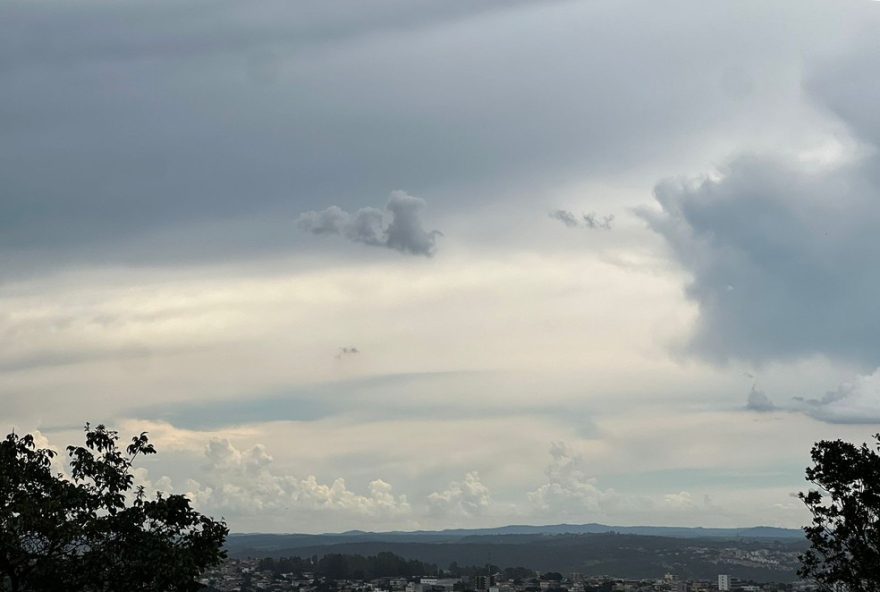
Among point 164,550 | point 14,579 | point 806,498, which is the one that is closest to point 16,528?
point 14,579

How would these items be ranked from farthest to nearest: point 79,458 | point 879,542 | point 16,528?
1. point 879,542
2. point 79,458
3. point 16,528

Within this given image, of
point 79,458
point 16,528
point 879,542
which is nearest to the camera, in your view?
point 16,528

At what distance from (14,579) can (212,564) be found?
19.0 ft

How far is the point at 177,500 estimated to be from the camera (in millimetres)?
36812

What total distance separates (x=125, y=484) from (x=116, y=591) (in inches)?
128

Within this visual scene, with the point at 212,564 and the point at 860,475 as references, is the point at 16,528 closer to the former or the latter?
the point at 212,564

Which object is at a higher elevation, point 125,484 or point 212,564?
point 125,484

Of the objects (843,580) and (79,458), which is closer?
(79,458)

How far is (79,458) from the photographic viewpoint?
3703 cm

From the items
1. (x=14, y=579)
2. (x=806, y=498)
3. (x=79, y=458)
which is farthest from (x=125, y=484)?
(x=806, y=498)

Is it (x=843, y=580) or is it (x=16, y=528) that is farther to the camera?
(x=843, y=580)

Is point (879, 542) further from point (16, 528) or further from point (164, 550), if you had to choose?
point (16, 528)

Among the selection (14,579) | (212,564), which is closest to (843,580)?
(212,564)

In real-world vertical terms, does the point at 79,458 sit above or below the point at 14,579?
above
